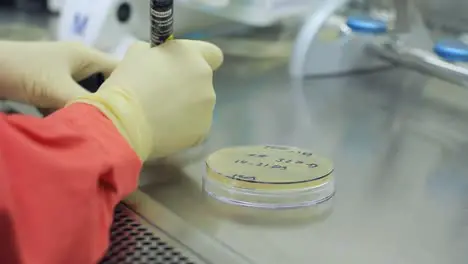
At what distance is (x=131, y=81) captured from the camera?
60 centimetres

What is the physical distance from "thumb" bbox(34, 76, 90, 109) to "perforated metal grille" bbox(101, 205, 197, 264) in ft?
0.47

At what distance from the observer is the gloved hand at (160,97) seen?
1.87 ft

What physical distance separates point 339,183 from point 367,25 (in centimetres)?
32

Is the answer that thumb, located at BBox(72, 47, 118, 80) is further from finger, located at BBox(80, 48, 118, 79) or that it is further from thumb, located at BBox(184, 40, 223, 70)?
thumb, located at BBox(184, 40, 223, 70)

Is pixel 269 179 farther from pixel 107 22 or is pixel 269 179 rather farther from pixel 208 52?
pixel 107 22

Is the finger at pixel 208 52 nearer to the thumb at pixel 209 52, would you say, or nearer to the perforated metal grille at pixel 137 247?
the thumb at pixel 209 52

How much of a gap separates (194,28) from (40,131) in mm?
618

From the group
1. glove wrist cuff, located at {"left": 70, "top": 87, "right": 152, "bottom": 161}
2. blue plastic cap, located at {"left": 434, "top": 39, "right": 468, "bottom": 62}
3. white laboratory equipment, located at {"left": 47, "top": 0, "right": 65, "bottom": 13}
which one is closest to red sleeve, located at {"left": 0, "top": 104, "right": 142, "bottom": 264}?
glove wrist cuff, located at {"left": 70, "top": 87, "right": 152, "bottom": 161}

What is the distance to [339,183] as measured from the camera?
66cm

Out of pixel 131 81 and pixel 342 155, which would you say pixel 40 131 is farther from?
pixel 342 155

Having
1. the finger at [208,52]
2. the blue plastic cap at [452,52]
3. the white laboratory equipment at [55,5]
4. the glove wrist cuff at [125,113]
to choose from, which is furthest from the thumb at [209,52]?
the white laboratory equipment at [55,5]

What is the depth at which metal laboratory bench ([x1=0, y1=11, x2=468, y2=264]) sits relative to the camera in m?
0.54

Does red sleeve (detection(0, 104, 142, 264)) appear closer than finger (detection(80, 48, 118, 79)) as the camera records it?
Yes

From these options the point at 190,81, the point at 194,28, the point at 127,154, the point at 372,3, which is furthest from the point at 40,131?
the point at 372,3
